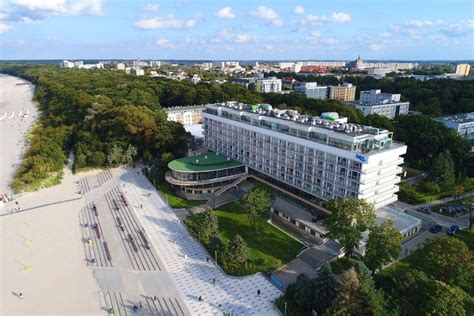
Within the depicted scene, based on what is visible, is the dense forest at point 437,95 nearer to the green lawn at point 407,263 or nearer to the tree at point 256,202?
the green lawn at point 407,263

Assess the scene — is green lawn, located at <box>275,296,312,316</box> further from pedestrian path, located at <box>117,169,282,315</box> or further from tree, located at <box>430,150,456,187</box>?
tree, located at <box>430,150,456,187</box>

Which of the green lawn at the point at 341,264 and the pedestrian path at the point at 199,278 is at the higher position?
the green lawn at the point at 341,264

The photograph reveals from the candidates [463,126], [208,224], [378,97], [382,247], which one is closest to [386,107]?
[378,97]

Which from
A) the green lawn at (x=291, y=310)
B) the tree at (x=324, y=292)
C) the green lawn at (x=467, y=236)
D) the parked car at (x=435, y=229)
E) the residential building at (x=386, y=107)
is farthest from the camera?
the residential building at (x=386, y=107)

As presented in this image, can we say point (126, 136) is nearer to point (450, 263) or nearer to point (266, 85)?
point (450, 263)

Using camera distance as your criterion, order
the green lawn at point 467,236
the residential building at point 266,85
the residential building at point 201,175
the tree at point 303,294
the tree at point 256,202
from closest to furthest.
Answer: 1. the tree at point 303,294
2. the green lawn at point 467,236
3. the tree at point 256,202
4. the residential building at point 201,175
5. the residential building at point 266,85

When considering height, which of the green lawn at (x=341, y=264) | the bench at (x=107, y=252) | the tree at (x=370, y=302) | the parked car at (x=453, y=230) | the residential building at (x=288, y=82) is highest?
the residential building at (x=288, y=82)

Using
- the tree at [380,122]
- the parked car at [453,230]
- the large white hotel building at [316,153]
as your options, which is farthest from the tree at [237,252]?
the tree at [380,122]
